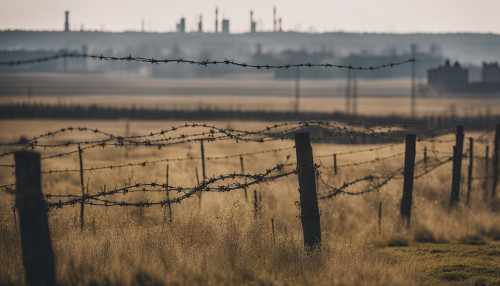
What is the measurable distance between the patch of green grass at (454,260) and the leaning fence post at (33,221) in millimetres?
3845

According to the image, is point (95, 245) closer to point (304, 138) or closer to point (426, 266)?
point (304, 138)

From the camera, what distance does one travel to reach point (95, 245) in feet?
23.6

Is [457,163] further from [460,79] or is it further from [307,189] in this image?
[460,79]

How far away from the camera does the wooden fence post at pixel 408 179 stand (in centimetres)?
1034

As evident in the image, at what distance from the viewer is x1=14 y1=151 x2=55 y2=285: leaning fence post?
5.41 metres

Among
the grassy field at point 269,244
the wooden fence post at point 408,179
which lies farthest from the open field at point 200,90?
the wooden fence post at point 408,179

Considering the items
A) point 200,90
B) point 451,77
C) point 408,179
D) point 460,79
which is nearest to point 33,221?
point 408,179

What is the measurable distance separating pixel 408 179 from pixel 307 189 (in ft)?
11.4

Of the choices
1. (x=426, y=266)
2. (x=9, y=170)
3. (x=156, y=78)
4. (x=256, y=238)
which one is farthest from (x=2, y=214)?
(x=156, y=78)

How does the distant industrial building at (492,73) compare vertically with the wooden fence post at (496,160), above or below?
above

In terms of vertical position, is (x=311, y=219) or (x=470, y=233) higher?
(x=311, y=219)

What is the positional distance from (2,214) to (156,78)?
181774 mm

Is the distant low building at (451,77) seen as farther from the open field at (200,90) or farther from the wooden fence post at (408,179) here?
the wooden fence post at (408,179)

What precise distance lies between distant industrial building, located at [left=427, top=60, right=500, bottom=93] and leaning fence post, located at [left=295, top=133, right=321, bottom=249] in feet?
280
